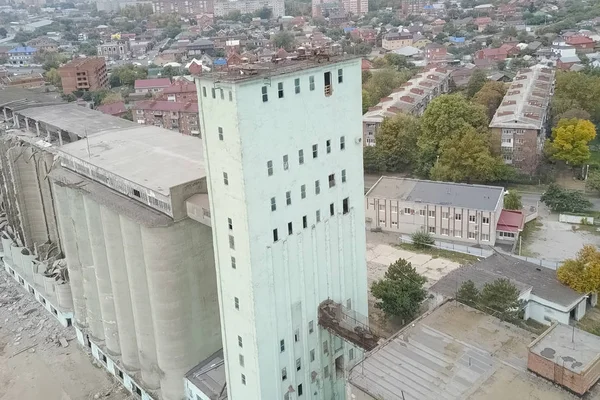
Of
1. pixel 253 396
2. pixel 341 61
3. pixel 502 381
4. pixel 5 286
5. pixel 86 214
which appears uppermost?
pixel 341 61

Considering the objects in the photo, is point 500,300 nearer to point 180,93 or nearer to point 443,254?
point 443,254

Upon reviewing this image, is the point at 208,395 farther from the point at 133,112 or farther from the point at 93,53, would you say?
the point at 93,53

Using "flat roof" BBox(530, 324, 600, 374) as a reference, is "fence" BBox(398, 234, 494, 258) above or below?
below

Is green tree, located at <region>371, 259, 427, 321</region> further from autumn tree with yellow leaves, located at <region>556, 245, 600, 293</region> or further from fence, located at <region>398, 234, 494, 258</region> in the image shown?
fence, located at <region>398, 234, 494, 258</region>

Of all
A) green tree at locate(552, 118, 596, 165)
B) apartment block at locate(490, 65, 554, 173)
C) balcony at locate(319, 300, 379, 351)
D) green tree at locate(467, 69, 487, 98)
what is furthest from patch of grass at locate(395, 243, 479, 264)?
green tree at locate(467, 69, 487, 98)

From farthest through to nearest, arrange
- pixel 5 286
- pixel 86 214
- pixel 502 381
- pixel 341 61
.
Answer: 1. pixel 5 286
2. pixel 86 214
3. pixel 341 61
4. pixel 502 381

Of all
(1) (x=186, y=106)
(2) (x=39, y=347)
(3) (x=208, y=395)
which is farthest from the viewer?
(1) (x=186, y=106)

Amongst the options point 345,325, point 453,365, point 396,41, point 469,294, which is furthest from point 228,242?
point 396,41

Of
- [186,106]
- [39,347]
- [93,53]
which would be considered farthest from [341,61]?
[93,53]
